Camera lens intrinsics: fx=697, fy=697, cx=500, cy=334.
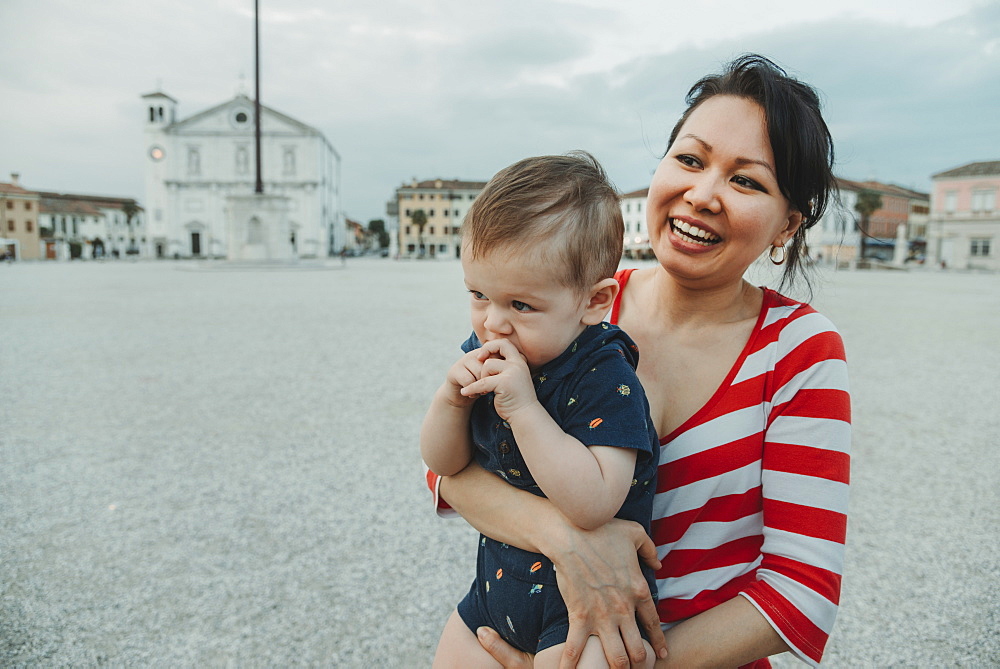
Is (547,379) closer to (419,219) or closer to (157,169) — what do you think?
(157,169)

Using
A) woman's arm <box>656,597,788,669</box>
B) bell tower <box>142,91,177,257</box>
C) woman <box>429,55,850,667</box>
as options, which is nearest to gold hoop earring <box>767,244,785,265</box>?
woman <box>429,55,850,667</box>

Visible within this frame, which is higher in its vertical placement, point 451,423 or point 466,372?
point 466,372

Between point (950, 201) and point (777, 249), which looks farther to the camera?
point (950, 201)

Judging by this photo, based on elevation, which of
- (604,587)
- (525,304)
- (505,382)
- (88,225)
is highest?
(88,225)

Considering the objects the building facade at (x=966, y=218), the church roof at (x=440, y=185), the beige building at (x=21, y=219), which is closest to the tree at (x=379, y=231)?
the church roof at (x=440, y=185)

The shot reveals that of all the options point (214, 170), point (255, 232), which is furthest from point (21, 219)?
point (255, 232)

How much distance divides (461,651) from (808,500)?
745mm

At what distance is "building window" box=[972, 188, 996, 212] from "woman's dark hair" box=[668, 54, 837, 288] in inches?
2494

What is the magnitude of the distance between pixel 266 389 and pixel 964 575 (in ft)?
17.9

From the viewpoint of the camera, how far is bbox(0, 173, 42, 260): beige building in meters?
64.0

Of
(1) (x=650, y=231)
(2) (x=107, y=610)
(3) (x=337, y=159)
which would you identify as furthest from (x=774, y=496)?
(3) (x=337, y=159)

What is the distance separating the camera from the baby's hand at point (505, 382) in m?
1.16

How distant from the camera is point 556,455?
1.16 metres

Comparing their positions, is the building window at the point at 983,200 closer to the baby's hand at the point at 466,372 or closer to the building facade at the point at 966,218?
the building facade at the point at 966,218
